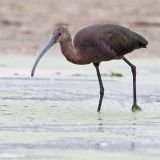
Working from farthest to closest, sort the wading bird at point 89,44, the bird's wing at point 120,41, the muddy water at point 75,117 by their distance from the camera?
the bird's wing at point 120,41, the wading bird at point 89,44, the muddy water at point 75,117

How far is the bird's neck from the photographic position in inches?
452

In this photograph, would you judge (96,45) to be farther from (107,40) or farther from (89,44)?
(107,40)

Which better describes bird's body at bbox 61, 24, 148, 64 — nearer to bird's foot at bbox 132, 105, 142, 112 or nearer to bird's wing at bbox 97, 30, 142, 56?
bird's wing at bbox 97, 30, 142, 56

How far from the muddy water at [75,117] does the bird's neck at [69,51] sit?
63 cm

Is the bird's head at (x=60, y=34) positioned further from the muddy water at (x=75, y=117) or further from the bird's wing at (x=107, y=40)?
the muddy water at (x=75, y=117)

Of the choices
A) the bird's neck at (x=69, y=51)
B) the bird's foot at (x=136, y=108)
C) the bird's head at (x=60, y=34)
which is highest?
the bird's head at (x=60, y=34)

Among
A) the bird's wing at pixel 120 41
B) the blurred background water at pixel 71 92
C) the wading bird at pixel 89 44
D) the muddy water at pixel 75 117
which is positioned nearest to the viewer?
the muddy water at pixel 75 117

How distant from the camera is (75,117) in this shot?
35.4 ft

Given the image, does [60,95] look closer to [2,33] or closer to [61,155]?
[61,155]

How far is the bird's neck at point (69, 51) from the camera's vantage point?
11477mm

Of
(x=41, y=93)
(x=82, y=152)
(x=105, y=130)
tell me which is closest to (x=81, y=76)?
(x=41, y=93)

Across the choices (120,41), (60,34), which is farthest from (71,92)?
(60,34)

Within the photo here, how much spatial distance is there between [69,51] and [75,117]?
1.03 meters

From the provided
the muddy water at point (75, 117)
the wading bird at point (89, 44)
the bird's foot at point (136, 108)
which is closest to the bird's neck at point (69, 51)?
the wading bird at point (89, 44)
